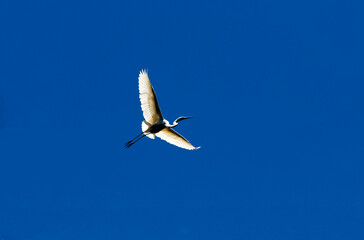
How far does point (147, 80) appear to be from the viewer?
19.7 m

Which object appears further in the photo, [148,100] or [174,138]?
[174,138]

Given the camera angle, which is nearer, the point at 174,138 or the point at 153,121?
the point at 153,121

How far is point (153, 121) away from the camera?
21.4m

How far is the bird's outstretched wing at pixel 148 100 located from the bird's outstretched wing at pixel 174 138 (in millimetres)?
1733

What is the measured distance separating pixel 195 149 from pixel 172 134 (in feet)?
5.92

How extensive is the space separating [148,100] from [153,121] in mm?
1614

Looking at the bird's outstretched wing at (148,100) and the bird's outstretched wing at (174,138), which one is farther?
the bird's outstretched wing at (174,138)

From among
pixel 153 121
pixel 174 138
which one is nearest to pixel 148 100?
pixel 153 121

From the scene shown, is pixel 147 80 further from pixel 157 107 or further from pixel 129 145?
pixel 129 145

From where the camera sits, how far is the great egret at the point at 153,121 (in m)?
19.8

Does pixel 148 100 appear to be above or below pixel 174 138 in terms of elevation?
below

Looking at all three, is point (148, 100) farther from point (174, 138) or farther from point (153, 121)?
point (174, 138)

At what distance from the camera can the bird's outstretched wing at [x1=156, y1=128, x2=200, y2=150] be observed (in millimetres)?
22886

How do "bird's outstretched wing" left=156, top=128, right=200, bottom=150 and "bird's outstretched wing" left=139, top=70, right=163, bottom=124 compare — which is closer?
"bird's outstretched wing" left=139, top=70, right=163, bottom=124
